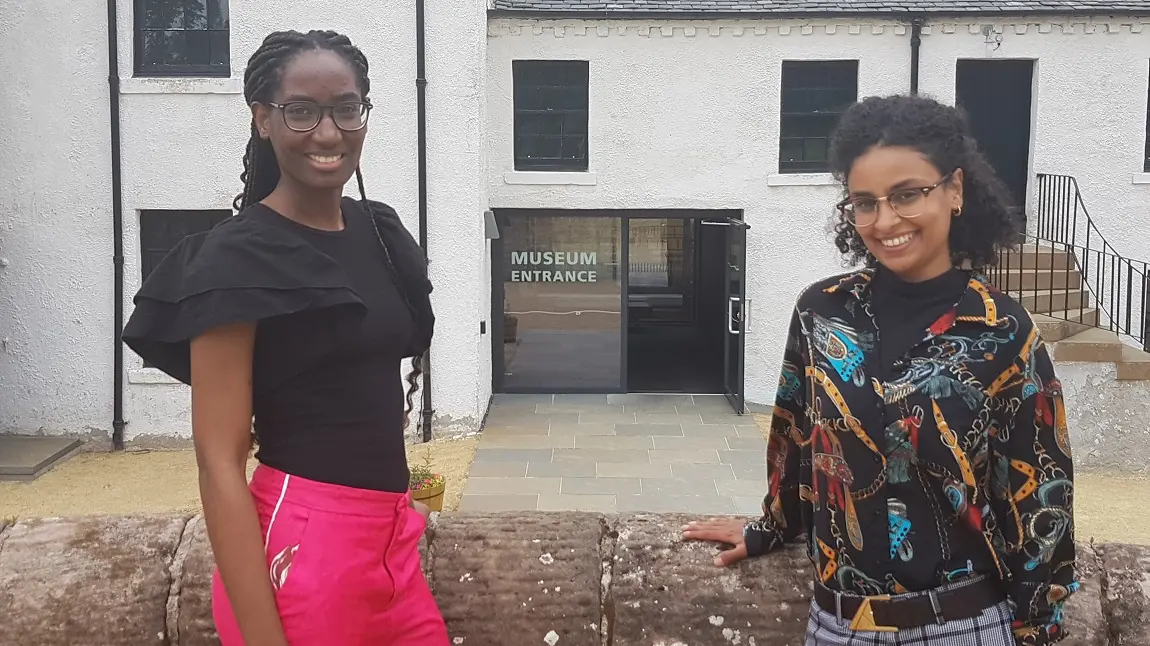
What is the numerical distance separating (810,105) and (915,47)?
4.31 ft

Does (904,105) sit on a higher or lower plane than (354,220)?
higher

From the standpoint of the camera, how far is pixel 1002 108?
11.7m

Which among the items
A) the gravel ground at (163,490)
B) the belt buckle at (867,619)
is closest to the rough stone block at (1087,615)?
the belt buckle at (867,619)

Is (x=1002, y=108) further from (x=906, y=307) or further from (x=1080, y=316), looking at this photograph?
(x=906, y=307)

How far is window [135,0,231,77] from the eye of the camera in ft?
32.7

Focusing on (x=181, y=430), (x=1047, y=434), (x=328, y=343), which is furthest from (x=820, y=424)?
(x=181, y=430)

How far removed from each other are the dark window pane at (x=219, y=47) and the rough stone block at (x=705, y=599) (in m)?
9.19

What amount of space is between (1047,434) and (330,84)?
140cm

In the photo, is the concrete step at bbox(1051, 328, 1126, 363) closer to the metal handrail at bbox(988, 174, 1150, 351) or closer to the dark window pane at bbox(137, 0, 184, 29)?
the metal handrail at bbox(988, 174, 1150, 351)

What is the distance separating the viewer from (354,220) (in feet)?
5.89

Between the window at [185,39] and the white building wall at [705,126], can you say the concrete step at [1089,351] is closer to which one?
the white building wall at [705,126]

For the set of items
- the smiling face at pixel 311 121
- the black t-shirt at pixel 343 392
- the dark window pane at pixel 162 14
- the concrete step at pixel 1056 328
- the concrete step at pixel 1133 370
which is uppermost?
the dark window pane at pixel 162 14

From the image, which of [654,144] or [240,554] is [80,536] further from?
[654,144]

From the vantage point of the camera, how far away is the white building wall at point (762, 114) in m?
11.2
